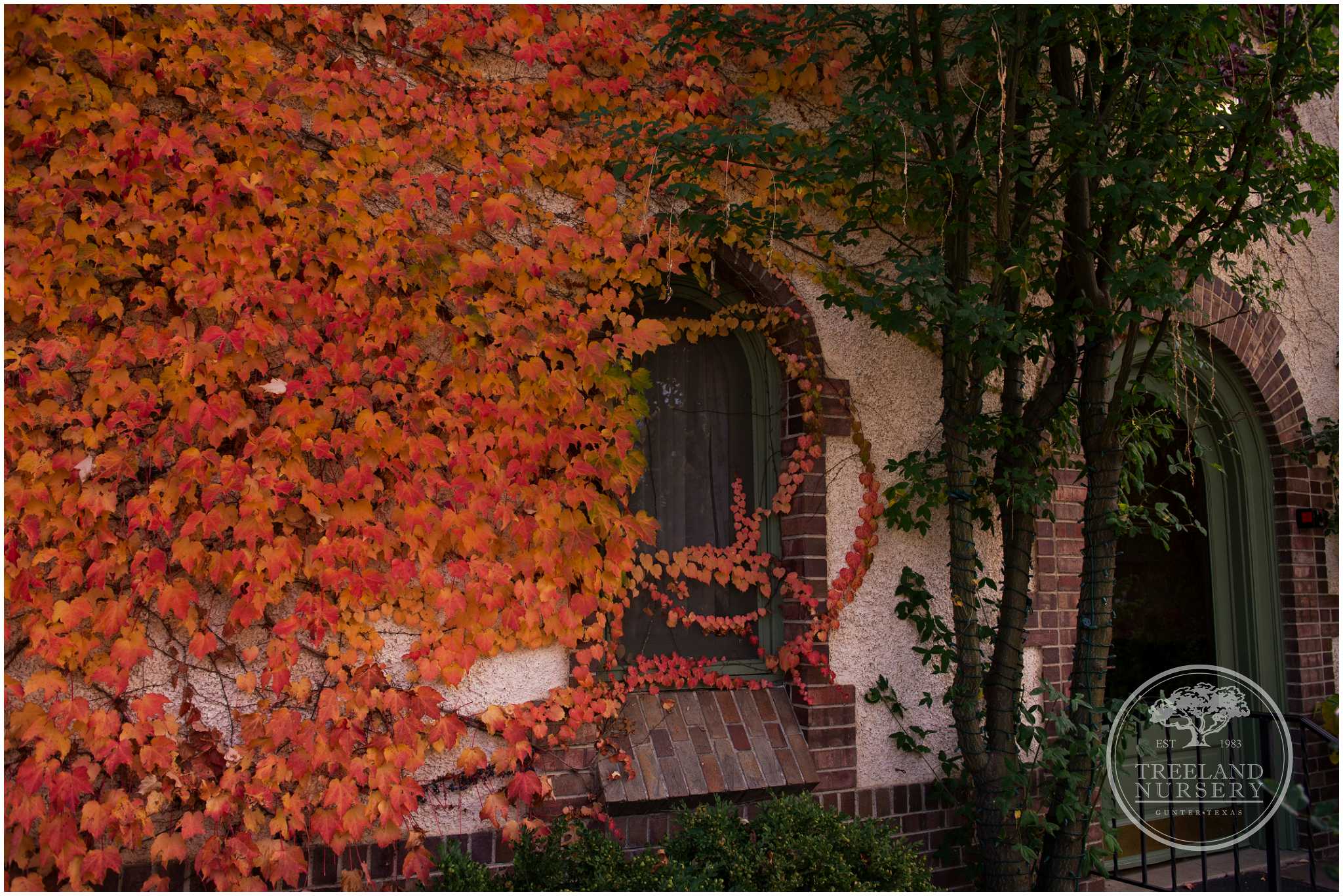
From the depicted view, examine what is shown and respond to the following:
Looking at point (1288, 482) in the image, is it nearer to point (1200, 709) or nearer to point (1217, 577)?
point (1217, 577)

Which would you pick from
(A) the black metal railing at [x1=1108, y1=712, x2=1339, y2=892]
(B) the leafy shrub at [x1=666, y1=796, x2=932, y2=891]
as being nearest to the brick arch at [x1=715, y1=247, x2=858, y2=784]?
(B) the leafy shrub at [x1=666, y1=796, x2=932, y2=891]

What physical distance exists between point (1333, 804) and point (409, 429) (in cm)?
520

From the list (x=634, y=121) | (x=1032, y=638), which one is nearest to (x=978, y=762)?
(x=1032, y=638)

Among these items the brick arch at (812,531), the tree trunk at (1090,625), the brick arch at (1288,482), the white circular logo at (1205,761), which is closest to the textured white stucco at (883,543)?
the brick arch at (812,531)

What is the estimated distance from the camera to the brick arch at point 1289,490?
578 centimetres

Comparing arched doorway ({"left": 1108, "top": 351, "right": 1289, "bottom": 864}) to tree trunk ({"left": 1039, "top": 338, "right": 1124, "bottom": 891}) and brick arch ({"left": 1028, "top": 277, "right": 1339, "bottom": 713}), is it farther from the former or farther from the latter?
tree trunk ({"left": 1039, "top": 338, "right": 1124, "bottom": 891})

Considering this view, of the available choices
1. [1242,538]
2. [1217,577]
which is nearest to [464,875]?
[1217,577]

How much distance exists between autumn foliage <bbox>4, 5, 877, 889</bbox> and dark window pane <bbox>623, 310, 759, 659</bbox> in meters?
0.27

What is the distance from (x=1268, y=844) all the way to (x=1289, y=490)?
2.32m

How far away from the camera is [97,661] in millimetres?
2928

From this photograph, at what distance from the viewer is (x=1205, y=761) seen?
19.1ft

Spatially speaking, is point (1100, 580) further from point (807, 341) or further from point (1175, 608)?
point (1175, 608)

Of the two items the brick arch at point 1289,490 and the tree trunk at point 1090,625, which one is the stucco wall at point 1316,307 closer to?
the brick arch at point 1289,490

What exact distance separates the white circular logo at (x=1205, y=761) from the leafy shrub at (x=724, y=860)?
2.45 metres
